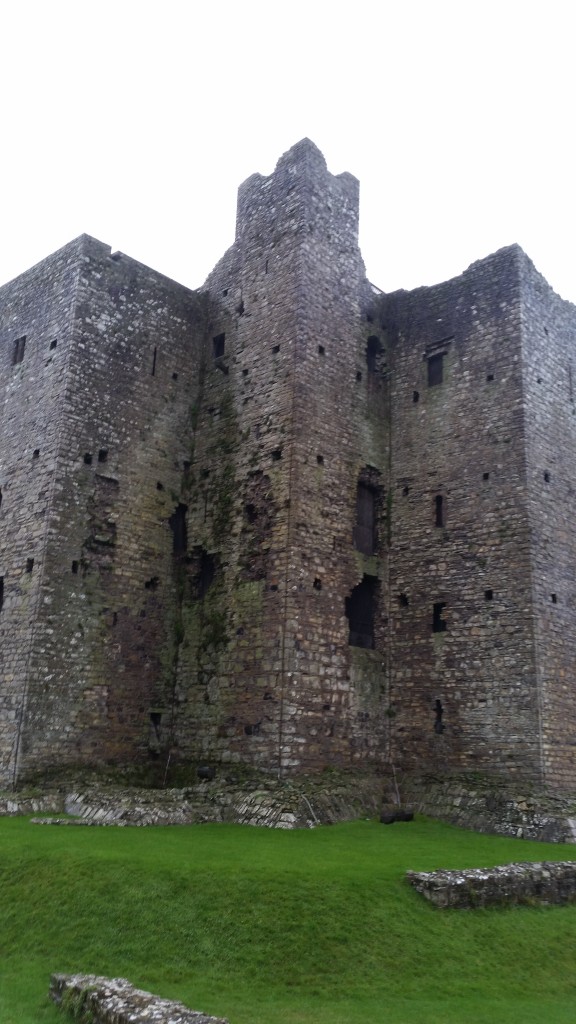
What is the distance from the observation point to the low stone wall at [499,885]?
9.58 m

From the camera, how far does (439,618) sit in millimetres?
17562

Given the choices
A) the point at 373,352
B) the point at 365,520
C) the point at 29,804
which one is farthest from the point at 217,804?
the point at 373,352

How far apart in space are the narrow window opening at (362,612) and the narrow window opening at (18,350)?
928cm

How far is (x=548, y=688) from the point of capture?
1600cm

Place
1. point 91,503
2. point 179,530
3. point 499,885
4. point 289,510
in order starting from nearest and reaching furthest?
point 499,885
point 289,510
point 91,503
point 179,530

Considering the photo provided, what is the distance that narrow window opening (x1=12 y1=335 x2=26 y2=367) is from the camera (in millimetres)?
19375

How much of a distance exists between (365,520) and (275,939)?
36.5ft

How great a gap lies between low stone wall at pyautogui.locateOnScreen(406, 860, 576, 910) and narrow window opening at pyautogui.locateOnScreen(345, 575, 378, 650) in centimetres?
708

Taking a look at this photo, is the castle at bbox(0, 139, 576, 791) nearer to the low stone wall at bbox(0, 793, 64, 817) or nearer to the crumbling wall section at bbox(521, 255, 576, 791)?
the crumbling wall section at bbox(521, 255, 576, 791)

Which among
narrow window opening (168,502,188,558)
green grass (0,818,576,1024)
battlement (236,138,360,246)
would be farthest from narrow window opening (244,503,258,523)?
green grass (0,818,576,1024)

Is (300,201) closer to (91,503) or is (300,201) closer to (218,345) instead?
(218,345)

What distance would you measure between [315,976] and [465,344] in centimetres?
1409

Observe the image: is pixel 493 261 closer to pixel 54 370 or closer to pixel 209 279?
pixel 209 279

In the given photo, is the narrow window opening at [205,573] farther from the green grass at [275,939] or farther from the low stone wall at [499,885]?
the low stone wall at [499,885]
